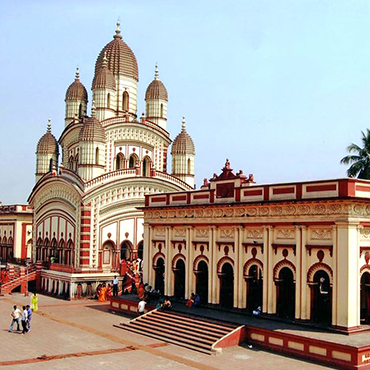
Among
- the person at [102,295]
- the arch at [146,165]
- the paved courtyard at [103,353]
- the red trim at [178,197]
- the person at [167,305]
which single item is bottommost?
the paved courtyard at [103,353]

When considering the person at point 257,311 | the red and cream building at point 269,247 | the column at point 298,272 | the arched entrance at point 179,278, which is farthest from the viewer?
the arched entrance at point 179,278

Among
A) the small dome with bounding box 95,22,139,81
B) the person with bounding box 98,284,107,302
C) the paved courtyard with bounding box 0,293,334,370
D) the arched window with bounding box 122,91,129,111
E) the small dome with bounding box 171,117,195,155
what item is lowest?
the paved courtyard with bounding box 0,293,334,370

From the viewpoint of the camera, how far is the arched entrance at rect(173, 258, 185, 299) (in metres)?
28.6

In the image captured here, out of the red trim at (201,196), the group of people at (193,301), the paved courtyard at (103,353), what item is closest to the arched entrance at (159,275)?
the group of people at (193,301)

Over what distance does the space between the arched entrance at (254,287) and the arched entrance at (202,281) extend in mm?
3037

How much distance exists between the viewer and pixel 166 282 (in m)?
29.0

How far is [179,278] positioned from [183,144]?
16.8 metres

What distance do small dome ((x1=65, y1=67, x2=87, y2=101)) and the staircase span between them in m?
24.3

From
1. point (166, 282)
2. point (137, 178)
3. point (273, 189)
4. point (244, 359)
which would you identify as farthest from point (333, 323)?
point (137, 178)

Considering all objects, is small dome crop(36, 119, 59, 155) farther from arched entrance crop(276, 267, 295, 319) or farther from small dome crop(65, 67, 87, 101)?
arched entrance crop(276, 267, 295, 319)

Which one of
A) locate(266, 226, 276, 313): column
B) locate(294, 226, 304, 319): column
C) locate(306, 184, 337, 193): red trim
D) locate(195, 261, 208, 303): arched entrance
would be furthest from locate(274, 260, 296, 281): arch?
locate(195, 261, 208, 303): arched entrance

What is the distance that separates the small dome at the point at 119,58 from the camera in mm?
43406

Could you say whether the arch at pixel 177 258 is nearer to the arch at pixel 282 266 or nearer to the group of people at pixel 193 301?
the group of people at pixel 193 301

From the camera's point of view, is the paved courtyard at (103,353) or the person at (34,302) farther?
the person at (34,302)
